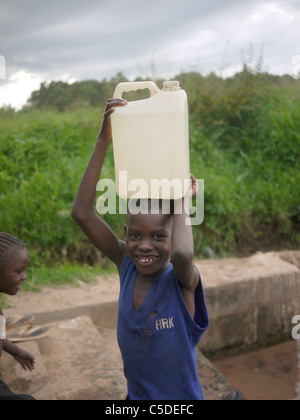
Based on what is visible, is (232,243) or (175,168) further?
(232,243)

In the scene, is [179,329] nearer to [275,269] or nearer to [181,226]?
[181,226]

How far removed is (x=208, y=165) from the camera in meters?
5.72

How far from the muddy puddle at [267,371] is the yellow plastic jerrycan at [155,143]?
2.52 metres

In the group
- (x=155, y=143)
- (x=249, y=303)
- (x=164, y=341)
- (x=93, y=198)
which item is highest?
(x=155, y=143)

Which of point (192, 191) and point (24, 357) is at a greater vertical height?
point (192, 191)

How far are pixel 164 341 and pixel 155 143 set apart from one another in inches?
24.3

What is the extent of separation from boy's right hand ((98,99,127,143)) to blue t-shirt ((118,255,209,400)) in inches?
19.8

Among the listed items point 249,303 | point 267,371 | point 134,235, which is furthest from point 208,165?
point 134,235

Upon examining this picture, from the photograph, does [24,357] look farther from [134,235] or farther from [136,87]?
[136,87]

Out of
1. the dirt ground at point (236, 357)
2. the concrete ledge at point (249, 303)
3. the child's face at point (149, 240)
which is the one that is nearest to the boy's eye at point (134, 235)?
the child's face at point (149, 240)

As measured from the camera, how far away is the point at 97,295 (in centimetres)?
336
